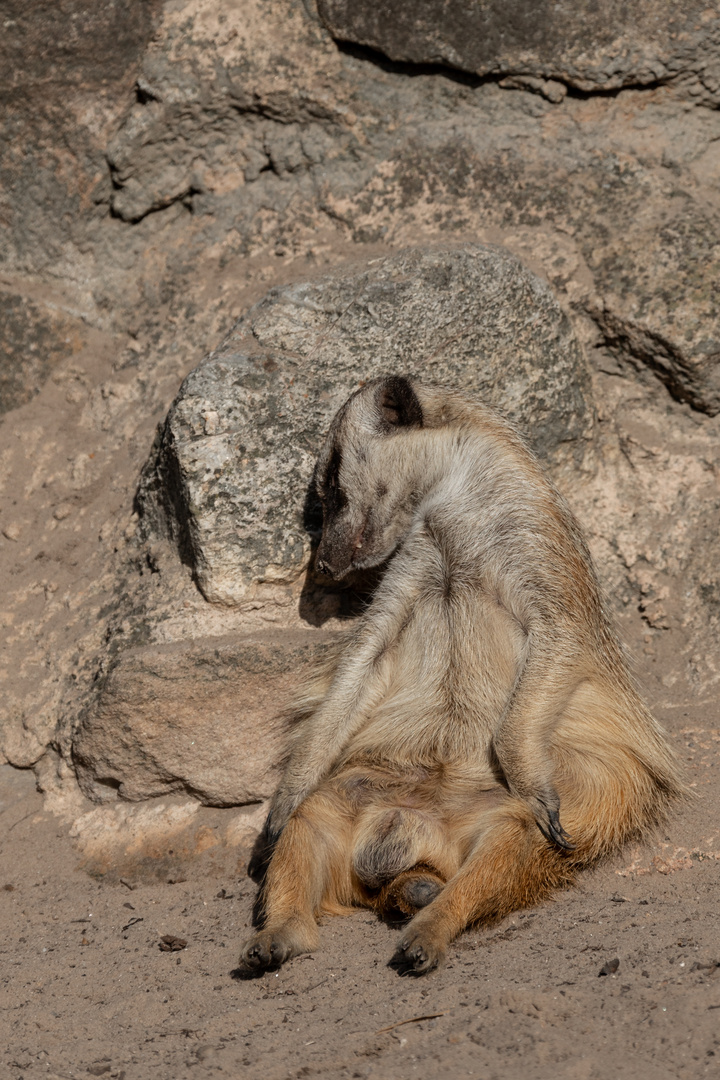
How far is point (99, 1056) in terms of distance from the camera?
2.69m

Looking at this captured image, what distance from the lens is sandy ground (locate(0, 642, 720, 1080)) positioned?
2.45 m

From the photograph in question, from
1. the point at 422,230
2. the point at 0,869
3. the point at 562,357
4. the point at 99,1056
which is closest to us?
the point at 99,1056

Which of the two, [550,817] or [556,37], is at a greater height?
[556,37]

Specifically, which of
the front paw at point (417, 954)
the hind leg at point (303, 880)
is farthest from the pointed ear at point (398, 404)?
the front paw at point (417, 954)

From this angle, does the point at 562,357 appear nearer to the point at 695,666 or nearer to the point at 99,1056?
the point at 695,666

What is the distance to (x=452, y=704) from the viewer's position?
12.6ft

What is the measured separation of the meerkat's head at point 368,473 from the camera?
3912mm

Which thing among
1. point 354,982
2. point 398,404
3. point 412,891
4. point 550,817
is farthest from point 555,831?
point 398,404

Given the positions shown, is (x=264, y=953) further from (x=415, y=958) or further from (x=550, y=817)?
(x=550, y=817)

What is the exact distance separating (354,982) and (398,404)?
6.97ft

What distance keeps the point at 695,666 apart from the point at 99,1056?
9.59 feet

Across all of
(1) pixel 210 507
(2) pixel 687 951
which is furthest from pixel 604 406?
(2) pixel 687 951

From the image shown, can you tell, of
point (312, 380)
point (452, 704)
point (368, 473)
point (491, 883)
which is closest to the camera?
point (491, 883)

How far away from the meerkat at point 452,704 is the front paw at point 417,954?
0.54 feet
